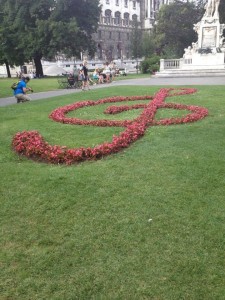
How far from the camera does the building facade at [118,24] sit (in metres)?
95.6

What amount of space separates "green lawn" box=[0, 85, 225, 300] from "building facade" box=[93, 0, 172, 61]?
87.6 m

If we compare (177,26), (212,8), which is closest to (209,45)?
(212,8)

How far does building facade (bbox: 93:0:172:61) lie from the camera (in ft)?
314

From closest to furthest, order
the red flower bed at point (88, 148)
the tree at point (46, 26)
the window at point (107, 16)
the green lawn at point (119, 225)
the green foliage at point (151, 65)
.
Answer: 1. the green lawn at point (119, 225)
2. the red flower bed at point (88, 148)
3. the green foliage at point (151, 65)
4. the tree at point (46, 26)
5. the window at point (107, 16)

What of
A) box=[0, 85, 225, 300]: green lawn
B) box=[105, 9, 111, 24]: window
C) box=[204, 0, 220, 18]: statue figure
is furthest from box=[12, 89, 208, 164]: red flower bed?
box=[105, 9, 111, 24]: window

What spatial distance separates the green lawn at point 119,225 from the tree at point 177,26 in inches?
2086

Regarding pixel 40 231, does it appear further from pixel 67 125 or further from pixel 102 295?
pixel 67 125

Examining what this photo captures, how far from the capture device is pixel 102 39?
316 ft

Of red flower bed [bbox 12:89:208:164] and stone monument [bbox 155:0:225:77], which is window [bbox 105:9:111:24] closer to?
stone monument [bbox 155:0:225:77]

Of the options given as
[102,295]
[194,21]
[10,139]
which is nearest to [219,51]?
[194,21]

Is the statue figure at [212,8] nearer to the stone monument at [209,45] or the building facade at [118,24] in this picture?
the stone monument at [209,45]

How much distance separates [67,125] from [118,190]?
507cm

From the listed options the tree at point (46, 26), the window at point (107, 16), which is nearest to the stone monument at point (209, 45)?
the tree at point (46, 26)

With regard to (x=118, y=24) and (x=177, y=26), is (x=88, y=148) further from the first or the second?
(x=118, y=24)
